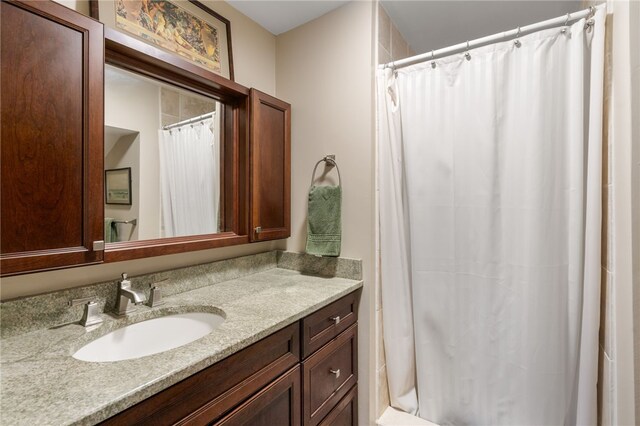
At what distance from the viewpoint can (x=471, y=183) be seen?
56.9 inches

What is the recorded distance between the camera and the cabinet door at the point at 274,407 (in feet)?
3.07

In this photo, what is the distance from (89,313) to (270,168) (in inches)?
39.8

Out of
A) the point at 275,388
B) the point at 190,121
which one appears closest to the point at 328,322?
the point at 275,388

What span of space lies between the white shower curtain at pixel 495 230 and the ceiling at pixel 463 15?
419 millimetres

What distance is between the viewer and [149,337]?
115 cm

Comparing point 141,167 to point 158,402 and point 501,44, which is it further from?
point 501,44

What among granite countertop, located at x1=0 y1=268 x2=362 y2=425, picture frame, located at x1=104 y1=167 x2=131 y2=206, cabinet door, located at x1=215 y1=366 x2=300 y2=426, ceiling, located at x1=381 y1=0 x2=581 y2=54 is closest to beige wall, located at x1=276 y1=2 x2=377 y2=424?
ceiling, located at x1=381 y1=0 x2=581 y2=54

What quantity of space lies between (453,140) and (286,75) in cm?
108

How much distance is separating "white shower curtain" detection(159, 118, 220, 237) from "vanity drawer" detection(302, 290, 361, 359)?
0.69 metres

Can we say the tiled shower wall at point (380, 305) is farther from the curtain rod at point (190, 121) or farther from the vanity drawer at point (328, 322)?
the curtain rod at point (190, 121)

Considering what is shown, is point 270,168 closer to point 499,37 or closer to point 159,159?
point 159,159

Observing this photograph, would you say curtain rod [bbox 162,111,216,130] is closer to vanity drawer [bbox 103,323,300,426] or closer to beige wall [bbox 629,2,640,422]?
vanity drawer [bbox 103,323,300,426]

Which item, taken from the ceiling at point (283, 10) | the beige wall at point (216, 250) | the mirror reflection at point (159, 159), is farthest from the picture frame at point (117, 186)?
the ceiling at point (283, 10)

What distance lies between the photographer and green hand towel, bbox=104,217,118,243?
3.69ft
